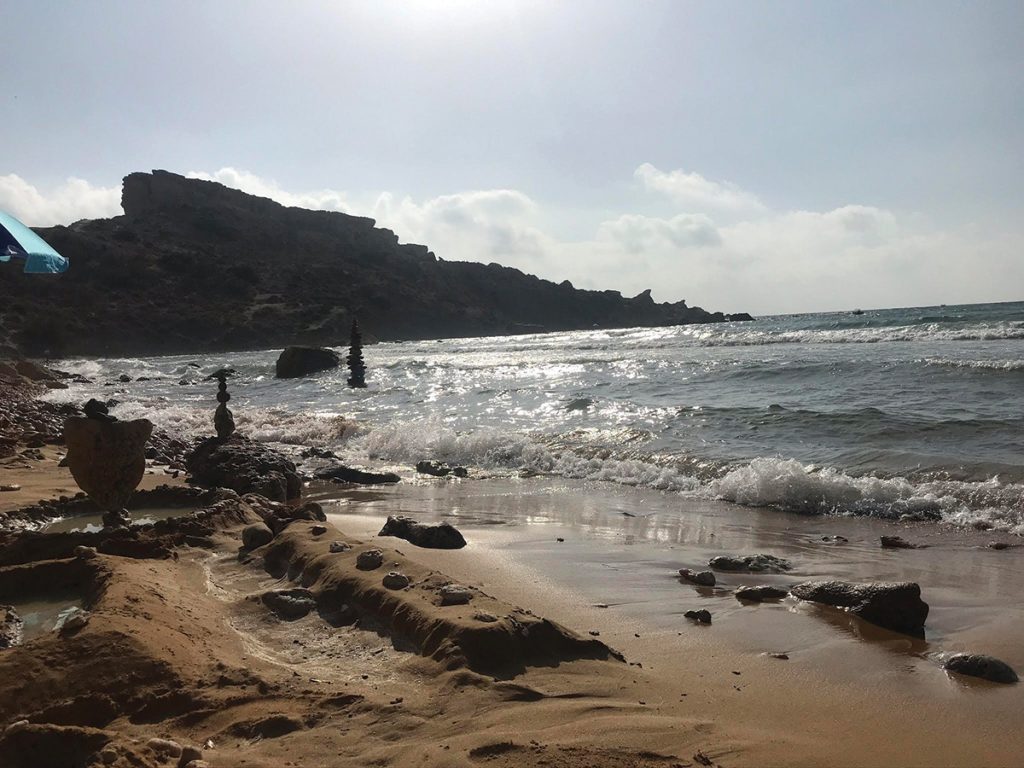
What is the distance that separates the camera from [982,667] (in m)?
3.57

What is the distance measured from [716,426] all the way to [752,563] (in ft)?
23.6

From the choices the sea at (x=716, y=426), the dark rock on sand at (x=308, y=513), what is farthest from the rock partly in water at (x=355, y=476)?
the dark rock on sand at (x=308, y=513)

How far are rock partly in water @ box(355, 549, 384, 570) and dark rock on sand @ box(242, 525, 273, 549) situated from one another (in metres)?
1.35

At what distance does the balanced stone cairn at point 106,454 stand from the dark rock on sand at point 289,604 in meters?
2.45

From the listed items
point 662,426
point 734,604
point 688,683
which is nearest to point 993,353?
point 662,426

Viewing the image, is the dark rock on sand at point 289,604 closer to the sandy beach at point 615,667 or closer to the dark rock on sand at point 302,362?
the sandy beach at point 615,667

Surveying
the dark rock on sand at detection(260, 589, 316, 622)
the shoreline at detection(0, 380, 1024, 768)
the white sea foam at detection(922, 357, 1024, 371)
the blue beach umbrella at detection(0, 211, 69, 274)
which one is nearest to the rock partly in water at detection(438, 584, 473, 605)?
the shoreline at detection(0, 380, 1024, 768)

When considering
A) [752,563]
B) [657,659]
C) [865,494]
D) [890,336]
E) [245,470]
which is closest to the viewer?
[657,659]

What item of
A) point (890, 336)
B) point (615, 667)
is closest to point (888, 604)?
point (615, 667)

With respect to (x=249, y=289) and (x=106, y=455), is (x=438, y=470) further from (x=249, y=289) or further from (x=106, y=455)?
(x=249, y=289)

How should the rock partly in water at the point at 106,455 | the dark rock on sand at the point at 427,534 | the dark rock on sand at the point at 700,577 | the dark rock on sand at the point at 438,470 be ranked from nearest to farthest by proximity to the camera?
the dark rock on sand at the point at 700,577 → the rock partly in water at the point at 106,455 → the dark rock on sand at the point at 427,534 → the dark rock on sand at the point at 438,470

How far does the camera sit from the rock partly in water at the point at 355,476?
10.4 meters

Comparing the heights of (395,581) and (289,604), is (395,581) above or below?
above

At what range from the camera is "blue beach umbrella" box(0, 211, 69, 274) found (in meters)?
6.49
